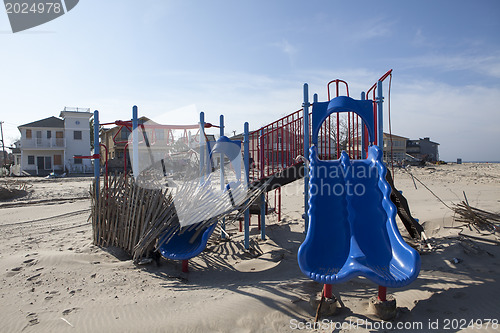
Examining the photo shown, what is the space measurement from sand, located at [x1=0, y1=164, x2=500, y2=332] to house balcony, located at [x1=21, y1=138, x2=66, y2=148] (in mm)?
34411

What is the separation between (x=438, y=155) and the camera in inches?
2702

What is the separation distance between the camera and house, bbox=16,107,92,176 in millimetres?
35156

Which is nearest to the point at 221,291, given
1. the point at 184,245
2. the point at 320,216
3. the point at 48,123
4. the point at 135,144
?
the point at 184,245

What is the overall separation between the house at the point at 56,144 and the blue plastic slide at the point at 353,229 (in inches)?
1410

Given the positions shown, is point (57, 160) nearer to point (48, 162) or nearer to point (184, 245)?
point (48, 162)

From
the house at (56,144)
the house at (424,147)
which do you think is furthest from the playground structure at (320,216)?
the house at (424,147)

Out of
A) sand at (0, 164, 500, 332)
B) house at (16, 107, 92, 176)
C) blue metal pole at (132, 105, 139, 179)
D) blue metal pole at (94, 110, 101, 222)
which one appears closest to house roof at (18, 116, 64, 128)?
house at (16, 107, 92, 176)

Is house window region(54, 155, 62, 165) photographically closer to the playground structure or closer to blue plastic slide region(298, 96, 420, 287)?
the playground structure

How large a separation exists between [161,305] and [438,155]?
7860 cm

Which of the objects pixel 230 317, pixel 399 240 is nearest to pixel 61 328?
pixel 230 317

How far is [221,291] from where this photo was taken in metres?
4.28

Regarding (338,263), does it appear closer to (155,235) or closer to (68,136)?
(155,235)

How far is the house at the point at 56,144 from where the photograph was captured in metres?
35.2

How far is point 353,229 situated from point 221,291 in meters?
A: 2.08
